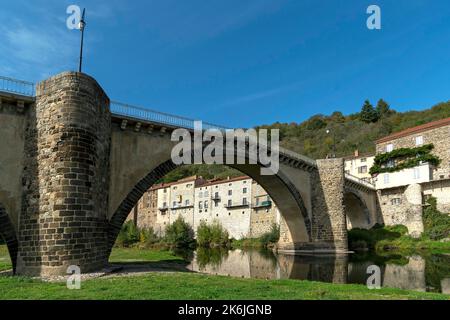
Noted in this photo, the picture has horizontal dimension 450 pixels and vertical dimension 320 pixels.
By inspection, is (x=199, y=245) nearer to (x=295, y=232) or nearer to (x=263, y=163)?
(x=295, y=232)

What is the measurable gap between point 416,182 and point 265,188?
1997 centimetres

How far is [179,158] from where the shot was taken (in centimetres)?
2369

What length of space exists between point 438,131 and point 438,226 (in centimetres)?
1163

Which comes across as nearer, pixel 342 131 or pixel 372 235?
pixel 372 235

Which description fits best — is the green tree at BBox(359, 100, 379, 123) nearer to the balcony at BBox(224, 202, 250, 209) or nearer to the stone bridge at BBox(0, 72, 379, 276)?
the balcony at BBox(224, 202, 250, 209)

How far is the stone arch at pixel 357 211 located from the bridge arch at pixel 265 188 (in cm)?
1071

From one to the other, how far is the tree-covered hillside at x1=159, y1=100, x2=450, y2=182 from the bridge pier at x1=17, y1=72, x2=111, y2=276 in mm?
63961

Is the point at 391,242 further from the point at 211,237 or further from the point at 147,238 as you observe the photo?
the point at 147,238

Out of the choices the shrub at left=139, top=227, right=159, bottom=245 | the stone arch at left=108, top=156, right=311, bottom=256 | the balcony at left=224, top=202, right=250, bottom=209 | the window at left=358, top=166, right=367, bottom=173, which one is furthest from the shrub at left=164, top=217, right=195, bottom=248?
the window at left=358, top=166, right=367, bottom=173

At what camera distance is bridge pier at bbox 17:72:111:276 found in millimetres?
14742

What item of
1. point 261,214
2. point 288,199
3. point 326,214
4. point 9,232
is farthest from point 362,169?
point 9,232

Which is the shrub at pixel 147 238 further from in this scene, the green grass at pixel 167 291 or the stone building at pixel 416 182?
the green grass at pixel 167 291

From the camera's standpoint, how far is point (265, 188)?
38.2 m

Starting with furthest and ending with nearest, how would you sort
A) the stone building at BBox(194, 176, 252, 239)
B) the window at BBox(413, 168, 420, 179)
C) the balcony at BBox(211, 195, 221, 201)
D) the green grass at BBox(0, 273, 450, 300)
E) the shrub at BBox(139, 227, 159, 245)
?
the balcony at BBox(211, 195, 221, 201), the stone building at BBox(194, 176, 252, 239), the shrub at BBox(139, 227, 159, 245), the window at BBox(413, 168, 420, 179), the green grass at BBox(0, 273, 450, 300)
